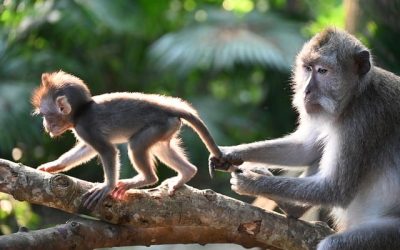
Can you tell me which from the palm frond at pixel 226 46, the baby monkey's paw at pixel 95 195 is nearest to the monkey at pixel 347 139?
the baby monkey's paw at pixel 95 195

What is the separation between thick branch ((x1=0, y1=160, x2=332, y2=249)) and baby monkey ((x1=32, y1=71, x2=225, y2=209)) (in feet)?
0.53

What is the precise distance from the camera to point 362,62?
18.9ft

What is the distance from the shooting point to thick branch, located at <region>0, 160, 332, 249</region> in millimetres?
4969

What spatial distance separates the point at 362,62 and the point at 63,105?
2341 millimetres

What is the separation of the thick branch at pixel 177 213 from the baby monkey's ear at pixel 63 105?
0.59 m

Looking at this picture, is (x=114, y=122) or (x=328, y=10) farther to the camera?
(x=328, y=10)

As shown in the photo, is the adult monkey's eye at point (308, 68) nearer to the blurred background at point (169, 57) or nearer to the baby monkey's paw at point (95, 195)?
the baby monkey's paw at point (95, 195)

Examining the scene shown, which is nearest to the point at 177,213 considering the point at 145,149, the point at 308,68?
the point at 145,149

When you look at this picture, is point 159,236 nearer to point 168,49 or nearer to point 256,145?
point 256,145

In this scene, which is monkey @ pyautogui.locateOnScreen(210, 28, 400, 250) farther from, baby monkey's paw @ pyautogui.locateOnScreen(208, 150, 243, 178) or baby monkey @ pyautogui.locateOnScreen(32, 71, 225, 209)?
baby monkey @ pyautogui.locateOnScreen(32, 71, 225, 209)

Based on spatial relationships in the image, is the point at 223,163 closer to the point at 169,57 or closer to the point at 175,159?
the point at 175,159

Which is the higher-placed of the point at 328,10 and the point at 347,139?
the point at 328,10

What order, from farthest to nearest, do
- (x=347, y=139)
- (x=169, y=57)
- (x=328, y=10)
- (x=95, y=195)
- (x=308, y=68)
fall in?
(x=328, y=10), (x=169, y=57), (x=308, y=68), (x=347, y=139), (x=95, y=195)

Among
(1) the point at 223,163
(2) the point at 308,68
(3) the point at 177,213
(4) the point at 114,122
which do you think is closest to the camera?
(3) the point at 177,213
